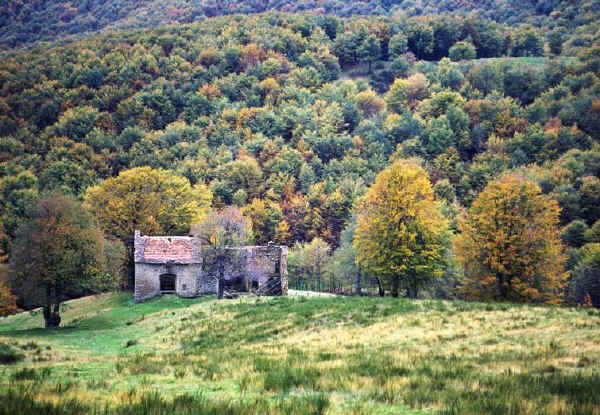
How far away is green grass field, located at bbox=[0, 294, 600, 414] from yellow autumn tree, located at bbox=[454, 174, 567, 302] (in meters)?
12.0

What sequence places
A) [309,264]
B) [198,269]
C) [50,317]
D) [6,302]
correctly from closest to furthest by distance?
[50,317], [198,269], [6,302], [309,264]

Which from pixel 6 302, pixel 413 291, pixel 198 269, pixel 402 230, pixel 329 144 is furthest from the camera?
pixel 329 144

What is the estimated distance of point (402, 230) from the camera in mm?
40812

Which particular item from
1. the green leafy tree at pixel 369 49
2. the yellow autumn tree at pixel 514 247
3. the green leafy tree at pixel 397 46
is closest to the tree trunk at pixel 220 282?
the yellow autumn tree at pixel 514 247

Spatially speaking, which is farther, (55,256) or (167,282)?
(167,282)

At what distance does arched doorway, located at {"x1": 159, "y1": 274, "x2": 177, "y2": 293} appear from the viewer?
45750 mm

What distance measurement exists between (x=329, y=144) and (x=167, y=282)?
7172 centimetres

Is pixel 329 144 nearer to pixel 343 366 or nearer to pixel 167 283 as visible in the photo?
pixel 167 283

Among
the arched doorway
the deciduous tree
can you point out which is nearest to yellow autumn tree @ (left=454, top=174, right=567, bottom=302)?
the arched doorway

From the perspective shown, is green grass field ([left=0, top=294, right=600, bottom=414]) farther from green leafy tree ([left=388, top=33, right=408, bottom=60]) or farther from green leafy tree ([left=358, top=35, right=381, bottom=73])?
green leafy tree ([left=388, top=33, right=408, bottom=60])

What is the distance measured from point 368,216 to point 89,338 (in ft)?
74.5

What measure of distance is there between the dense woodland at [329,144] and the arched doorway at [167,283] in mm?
3978

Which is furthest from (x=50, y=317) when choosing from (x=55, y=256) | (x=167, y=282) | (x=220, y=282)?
(x=220, y=282)

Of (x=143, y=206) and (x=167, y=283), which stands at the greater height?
(x=143, y=206)
